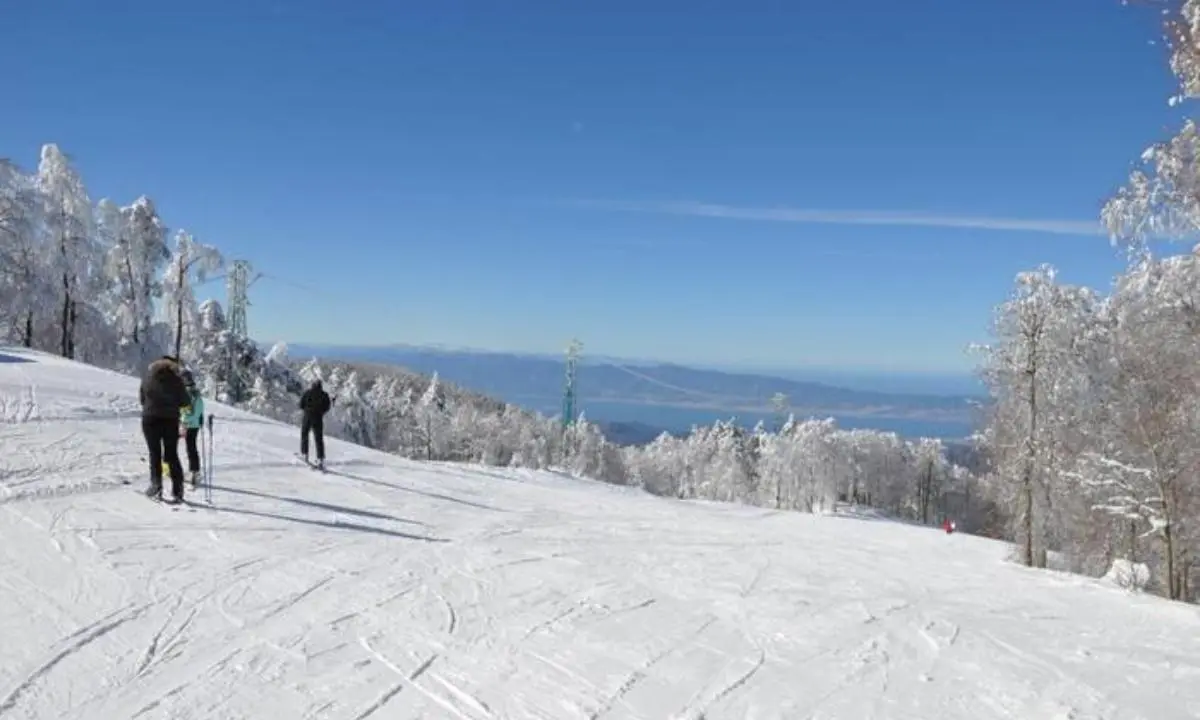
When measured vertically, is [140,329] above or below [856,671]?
above

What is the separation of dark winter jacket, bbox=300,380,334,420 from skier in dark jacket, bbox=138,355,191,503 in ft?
20.3

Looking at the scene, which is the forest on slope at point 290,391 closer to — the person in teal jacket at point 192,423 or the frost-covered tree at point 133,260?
the frost-covered tree at point 133,260

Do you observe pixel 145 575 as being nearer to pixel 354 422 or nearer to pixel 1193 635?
pixel 1193 635

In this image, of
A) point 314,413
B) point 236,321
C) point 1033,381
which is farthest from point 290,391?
point 1033,381

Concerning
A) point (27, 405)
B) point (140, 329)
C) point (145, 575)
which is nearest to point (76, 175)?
point (140, 329)

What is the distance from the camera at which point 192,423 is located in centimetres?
1330

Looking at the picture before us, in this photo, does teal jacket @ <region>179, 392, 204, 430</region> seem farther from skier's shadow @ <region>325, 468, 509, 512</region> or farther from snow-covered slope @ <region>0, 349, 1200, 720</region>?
skier's shadow @ <region>325, 468, 509, 512</region>

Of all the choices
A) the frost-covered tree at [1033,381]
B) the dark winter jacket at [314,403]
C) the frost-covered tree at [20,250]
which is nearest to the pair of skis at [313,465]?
the dark winter jacket at [314,403]

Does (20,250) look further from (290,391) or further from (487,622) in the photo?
(487,622)

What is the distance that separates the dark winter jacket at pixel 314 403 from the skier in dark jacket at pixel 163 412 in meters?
6.18

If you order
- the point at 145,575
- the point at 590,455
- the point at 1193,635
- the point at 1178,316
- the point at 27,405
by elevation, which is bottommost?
the point at 590,455

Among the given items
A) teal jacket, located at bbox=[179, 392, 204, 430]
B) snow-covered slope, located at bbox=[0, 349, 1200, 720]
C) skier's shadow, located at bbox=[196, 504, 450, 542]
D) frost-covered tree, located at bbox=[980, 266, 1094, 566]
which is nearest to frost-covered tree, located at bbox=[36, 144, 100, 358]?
snow-covered slope, located at bbox=[0, 349, 1200, 720]

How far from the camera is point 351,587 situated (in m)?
8.39

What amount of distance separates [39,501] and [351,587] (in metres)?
5.11
